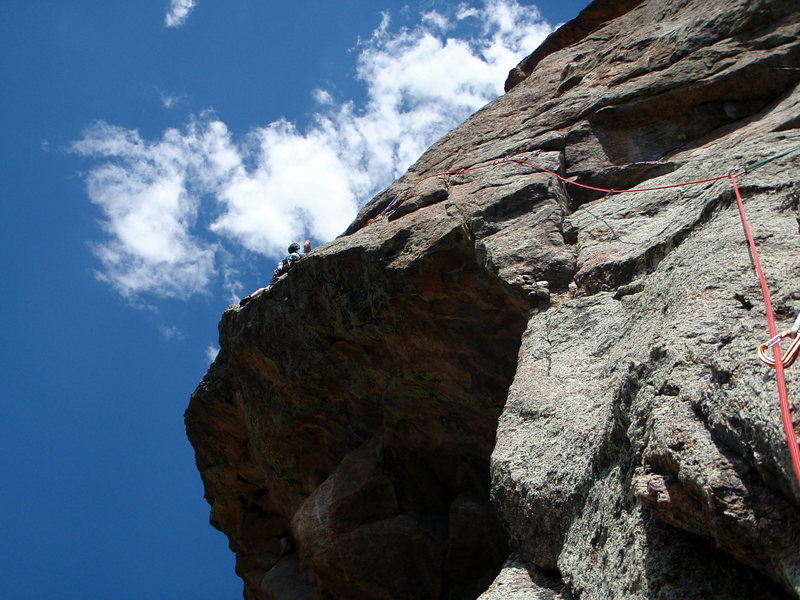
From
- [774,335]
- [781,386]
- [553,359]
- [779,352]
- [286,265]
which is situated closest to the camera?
[781,386]

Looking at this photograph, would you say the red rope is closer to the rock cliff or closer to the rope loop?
the rope loop

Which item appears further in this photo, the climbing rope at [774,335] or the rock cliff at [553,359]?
the rock cliff at [553,359]

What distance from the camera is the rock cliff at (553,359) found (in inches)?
138

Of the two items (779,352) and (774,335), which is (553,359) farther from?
(779,352)

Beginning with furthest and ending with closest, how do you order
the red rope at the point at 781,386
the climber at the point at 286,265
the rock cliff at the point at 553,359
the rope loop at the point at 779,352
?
1. the climber at the point at 286,265
2. the rock cliff at the point at 553,359
3. the rope loop at the point at 779,352
4. the red rope at the point at 781,386

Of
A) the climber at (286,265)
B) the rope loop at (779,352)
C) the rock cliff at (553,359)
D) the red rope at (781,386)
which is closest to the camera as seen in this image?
the red rope at (781,386)

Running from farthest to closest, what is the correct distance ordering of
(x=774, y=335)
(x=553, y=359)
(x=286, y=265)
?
(x=286, y=265) → (x=553, y=359) → (x=774, y=335)

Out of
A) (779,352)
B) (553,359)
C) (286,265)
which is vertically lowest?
(779,352)

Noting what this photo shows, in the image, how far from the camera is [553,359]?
6.01 m

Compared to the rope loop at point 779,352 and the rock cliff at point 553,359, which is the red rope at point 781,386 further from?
the rock cliff at point 553,359

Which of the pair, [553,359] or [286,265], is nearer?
[553,359]

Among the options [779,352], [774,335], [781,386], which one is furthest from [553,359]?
[781,386]

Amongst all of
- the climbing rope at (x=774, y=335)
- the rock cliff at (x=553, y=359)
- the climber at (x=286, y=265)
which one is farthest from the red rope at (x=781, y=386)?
the climber at (x=286, y=265)

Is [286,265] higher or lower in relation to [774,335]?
higher
